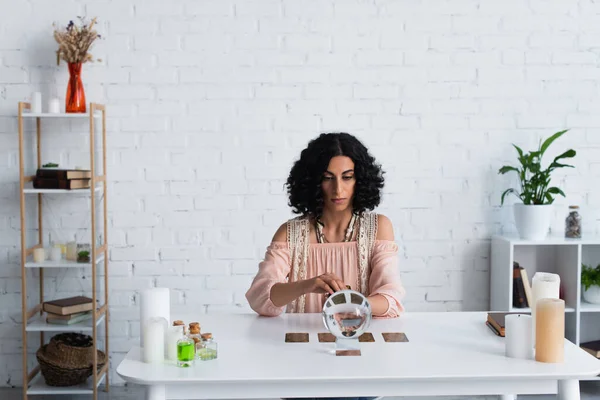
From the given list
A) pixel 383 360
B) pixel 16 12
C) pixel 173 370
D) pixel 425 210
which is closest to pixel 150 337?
pixel 173 370

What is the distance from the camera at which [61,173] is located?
137 inches

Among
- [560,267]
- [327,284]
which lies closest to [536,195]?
[560,267]

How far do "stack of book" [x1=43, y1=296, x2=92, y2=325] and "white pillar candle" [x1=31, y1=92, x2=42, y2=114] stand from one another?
0.94 meters

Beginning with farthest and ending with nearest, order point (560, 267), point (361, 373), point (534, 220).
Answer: point (560, 267), point (534, 220), point (361, 373)

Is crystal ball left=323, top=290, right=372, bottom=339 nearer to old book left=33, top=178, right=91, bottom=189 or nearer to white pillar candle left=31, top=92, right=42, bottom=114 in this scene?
old book left=33, top=178, right=91, bottom=189

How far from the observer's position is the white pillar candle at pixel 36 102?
350 centimetres

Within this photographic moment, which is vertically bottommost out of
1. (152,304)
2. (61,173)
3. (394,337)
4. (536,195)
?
(394,337)

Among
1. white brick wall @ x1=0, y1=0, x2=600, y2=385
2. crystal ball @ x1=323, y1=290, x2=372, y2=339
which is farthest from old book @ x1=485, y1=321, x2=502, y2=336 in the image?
white brick wall @ x1=0, y1=0, x2=600, y2=385

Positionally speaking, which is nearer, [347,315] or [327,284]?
[347,315]

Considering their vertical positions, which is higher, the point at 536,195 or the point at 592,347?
the point at 536,195

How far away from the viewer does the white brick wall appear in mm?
3699

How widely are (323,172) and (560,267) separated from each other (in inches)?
69.6

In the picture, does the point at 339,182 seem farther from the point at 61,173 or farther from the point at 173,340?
the point at 61,173

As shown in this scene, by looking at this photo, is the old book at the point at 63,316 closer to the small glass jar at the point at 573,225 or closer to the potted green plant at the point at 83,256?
the potted green plant at the point at 83,256
